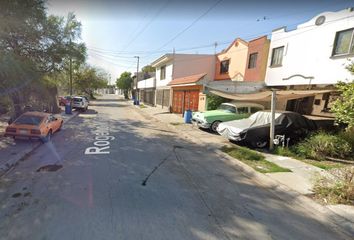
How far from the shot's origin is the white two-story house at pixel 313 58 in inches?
396

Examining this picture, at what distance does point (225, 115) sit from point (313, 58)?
20.0 feet

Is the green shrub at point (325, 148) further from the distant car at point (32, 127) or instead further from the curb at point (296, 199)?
the distant car at point (32, 127)

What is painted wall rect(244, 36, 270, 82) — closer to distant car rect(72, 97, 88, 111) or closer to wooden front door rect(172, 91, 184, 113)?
wooden front door rect(172, 91, 184, 113)

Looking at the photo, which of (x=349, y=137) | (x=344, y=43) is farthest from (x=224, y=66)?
(x=349, y=137)

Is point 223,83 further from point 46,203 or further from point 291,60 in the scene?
point 46,203

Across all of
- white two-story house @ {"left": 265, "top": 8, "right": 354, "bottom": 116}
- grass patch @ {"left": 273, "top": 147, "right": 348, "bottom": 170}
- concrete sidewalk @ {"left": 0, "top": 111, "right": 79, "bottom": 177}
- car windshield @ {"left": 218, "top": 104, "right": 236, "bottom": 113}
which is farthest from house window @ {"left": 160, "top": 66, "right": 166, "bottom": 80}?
grass patch @ {"left": 273, "top": 147, "right": 348, "bottom": 170}

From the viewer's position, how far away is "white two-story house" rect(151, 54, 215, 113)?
55.3ft

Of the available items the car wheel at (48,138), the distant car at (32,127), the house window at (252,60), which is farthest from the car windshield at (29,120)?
the house window at (252,60)

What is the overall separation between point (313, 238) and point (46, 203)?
4.68 metres

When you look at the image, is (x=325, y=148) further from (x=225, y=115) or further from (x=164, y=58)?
(x=164, y=58)

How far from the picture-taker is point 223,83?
14.3 metres

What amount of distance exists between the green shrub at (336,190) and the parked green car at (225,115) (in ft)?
22.4

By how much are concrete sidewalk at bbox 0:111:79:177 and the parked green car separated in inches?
318

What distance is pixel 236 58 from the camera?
760 inches
